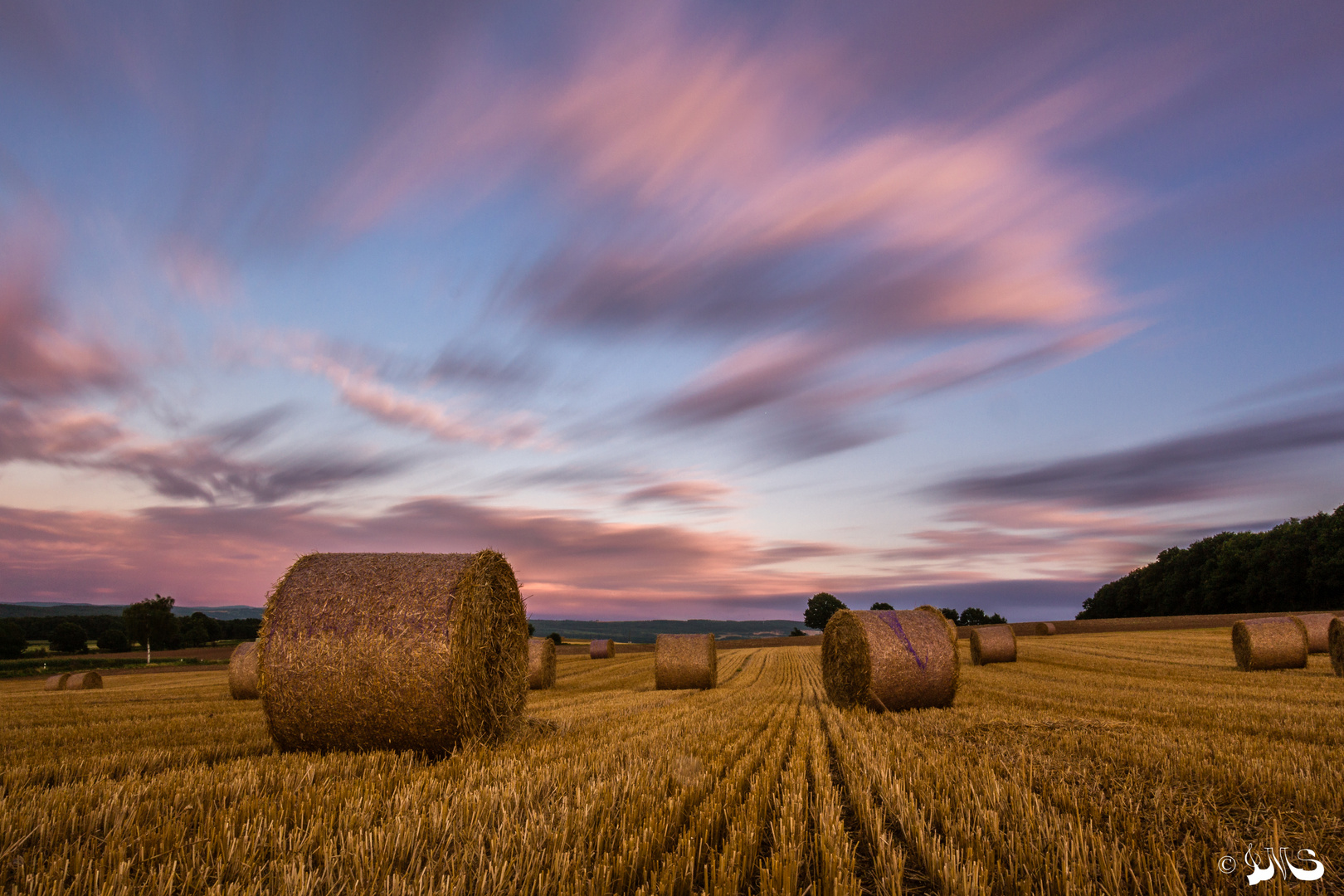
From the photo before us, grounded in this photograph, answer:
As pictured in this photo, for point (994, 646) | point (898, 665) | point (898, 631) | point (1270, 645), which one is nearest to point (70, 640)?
point (994, 646)

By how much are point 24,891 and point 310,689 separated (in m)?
4.07

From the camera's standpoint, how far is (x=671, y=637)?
18.0 meters

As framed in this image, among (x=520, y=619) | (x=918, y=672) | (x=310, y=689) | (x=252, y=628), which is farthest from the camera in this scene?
(x=252, y=628)

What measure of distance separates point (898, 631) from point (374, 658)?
8.19 metres

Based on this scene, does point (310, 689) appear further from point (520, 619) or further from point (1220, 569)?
point (1220, 569)

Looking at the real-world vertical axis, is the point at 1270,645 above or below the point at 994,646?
above

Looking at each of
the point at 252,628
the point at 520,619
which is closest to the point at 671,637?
the point at 520,619

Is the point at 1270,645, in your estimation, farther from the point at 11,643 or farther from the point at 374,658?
the point at 11,643

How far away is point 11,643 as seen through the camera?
61.8m

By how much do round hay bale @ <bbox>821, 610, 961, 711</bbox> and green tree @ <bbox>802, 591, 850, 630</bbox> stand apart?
86968mm

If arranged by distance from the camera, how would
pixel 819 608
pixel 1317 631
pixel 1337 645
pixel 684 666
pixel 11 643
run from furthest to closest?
pixel 819 608 < pixel 11 643 < pixel 1317 631 < pixel 684 666 < pixel 1337 645

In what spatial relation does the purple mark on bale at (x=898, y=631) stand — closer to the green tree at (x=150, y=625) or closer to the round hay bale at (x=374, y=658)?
the round hay bale at (x=374, y=658)

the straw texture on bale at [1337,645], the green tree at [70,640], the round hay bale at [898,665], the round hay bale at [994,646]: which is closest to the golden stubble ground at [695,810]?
the round hay bale at [898,665]

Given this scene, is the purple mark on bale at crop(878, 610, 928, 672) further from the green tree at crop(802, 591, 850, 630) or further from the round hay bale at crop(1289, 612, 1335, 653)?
the green tree at crop(802, 591, 850, 630)
